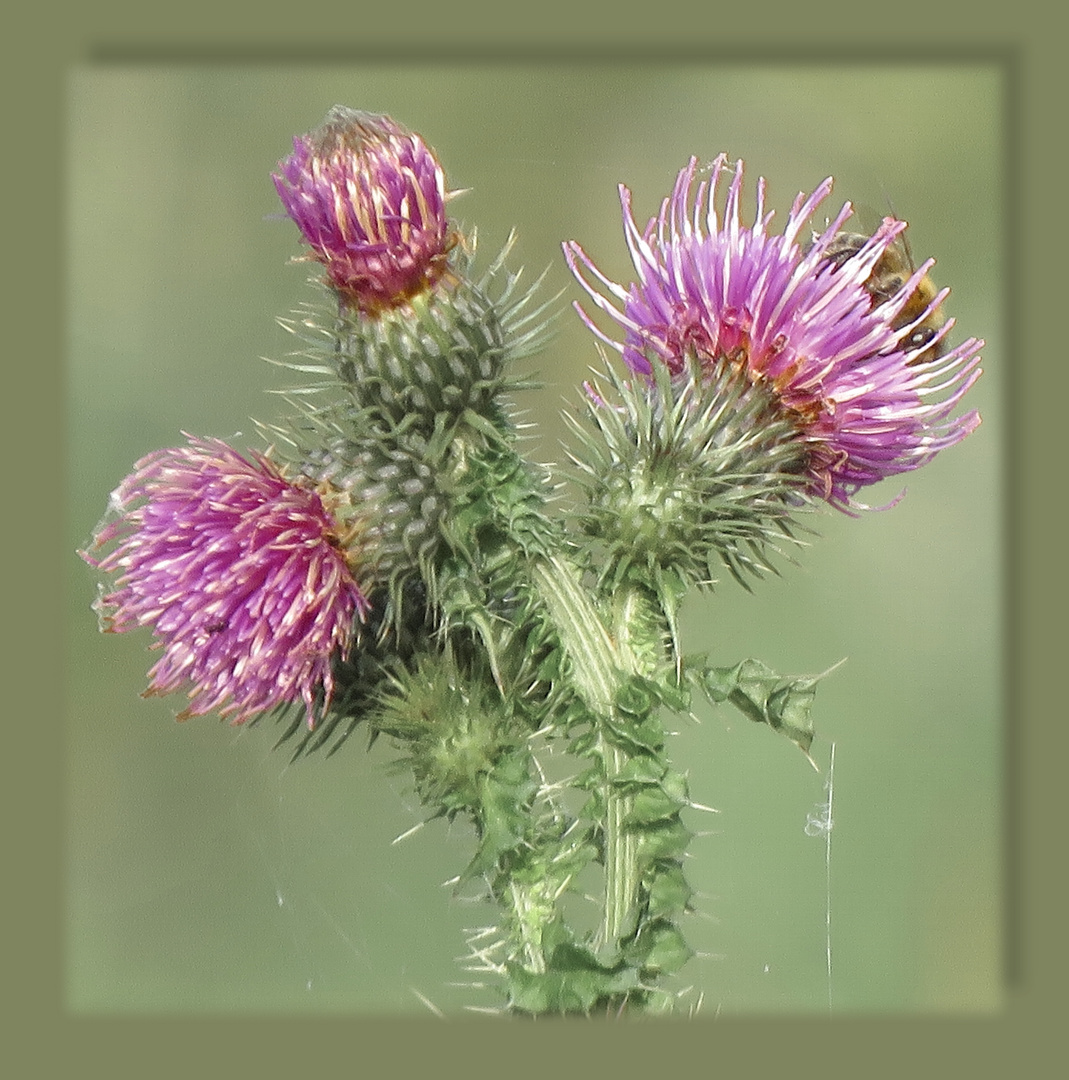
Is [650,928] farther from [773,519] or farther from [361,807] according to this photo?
[361,807]

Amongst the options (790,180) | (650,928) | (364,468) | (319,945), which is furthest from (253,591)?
(790,180)

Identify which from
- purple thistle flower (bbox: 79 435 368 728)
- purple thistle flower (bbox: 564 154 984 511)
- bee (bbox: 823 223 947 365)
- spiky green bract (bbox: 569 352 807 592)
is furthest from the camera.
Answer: bee (bbox: 823 223 947 365)

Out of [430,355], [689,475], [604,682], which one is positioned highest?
[430,355]

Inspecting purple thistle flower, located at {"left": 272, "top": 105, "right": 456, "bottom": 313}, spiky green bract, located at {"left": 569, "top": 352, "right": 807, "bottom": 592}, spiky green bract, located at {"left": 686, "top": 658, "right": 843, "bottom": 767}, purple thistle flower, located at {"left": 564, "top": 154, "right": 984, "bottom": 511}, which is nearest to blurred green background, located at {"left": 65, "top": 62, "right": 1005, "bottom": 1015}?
purple thistle flower, located at {"left": 564, "top": 154, "right": 984, "bottom": 511}

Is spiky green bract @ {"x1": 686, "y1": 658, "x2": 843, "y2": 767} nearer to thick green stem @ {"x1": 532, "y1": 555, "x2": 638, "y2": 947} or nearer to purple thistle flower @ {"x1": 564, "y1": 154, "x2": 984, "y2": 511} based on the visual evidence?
thick green stem @ {"x1": 532, "y1": 555, "x2": 638, "y2": 947}

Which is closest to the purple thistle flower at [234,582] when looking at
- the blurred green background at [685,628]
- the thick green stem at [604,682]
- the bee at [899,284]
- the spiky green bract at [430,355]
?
the spiky green bract at [430,355]

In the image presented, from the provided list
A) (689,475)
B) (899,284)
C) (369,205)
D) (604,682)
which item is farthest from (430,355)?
(899,284)

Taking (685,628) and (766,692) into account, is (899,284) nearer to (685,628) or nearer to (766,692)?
(766,692)
